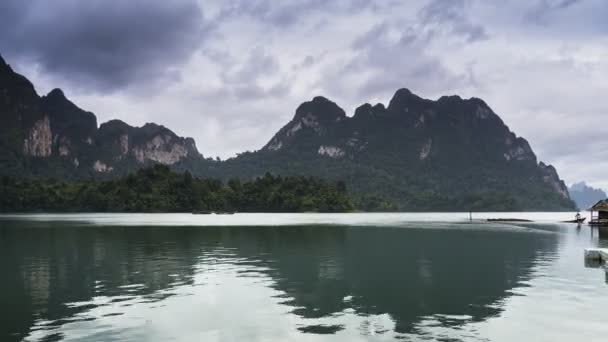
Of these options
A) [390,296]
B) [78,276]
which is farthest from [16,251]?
[390,296]

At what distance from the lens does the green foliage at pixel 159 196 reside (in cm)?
17588

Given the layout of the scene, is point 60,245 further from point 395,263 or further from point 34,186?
point 34,186

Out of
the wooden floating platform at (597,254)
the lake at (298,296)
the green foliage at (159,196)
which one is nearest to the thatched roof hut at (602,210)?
the lake at (298,296)

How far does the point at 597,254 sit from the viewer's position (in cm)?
3544

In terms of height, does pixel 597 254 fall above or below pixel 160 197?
below

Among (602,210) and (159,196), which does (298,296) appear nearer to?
(602,210)

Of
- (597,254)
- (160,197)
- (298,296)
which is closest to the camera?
(298,296)

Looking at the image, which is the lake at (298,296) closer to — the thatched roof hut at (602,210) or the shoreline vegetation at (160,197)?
the thatched roof hut at (602,210)

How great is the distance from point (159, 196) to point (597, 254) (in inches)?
6408

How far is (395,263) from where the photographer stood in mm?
34688

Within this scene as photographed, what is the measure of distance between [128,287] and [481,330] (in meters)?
16.5

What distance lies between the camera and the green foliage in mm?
175875

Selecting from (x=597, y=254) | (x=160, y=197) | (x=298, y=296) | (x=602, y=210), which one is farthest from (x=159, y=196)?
(x=298, y=296)

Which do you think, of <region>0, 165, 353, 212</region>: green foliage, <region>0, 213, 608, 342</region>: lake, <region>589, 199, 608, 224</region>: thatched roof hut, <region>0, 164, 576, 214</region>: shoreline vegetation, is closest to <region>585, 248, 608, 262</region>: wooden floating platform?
<region>0, 213, 608, 342</region>: lake
